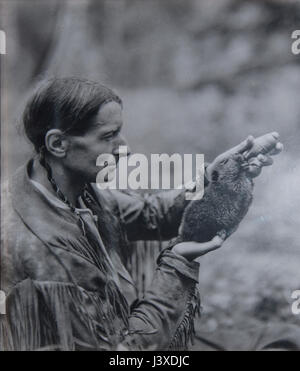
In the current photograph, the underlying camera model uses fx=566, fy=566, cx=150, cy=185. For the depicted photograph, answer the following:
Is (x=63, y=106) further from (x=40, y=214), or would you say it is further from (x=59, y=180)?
(x=40, y=214)

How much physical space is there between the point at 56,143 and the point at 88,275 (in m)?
0.71

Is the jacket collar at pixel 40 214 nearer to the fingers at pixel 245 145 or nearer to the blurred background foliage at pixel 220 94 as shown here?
the blurred background foliage at pixel 220 94

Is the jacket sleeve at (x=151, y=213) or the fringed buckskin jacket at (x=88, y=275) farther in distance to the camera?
the jacket sleeve at (x=151, y=213)

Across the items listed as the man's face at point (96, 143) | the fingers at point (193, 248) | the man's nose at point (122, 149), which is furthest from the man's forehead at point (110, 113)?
the fingers at point (193, 248)

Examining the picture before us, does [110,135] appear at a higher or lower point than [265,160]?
higher

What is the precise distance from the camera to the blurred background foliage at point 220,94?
3.01 m

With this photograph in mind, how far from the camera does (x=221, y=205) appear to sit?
2996 mm

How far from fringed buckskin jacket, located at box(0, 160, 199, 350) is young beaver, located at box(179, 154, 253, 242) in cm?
8

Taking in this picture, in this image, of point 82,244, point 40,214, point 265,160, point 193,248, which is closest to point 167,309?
point 193,248

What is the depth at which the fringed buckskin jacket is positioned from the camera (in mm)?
2900

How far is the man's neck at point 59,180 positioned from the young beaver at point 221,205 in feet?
1.97

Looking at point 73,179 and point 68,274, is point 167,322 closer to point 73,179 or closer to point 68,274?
point 68,274

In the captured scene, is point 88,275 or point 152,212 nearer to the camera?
point 88,275

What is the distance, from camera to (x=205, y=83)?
3.01 meters
